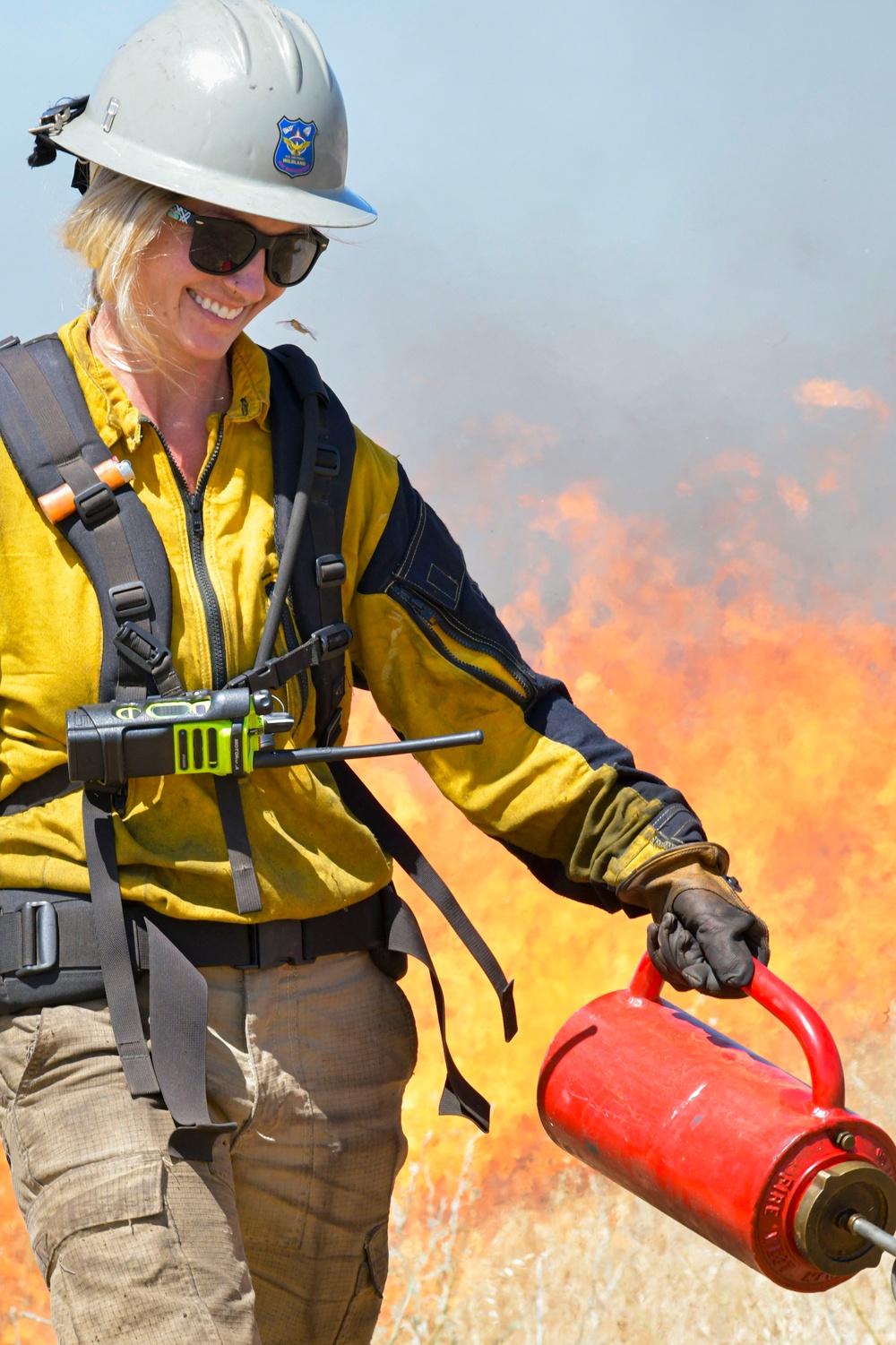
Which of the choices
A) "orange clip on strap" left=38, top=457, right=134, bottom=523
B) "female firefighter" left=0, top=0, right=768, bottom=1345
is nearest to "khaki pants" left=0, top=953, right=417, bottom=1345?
"female firefighter" left=0, top=0, right=768, bottom=1345

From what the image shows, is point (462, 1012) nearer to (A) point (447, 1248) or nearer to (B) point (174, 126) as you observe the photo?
(A) point (447, 1248)

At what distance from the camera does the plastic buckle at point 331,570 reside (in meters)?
2.31

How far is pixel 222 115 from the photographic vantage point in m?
2.29

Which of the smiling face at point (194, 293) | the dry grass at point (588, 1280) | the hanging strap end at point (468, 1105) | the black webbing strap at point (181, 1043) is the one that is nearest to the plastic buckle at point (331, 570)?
the smiling face at point (194, 293)

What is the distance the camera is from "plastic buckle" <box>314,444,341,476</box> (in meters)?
2.36

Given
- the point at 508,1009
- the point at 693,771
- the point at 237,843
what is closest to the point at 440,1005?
the point at 508,1009

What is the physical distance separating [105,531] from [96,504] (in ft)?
0.13

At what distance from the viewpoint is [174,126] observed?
7.47ft

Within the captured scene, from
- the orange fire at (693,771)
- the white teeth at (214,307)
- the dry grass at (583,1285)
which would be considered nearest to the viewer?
the white teeth at (214,307)

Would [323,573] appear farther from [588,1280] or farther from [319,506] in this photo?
[588,1280]

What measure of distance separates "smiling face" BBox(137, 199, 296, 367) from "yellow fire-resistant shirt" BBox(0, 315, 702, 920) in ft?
0.37

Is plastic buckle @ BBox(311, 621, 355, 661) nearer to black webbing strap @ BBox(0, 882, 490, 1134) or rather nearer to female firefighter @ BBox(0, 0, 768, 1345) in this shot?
female firefighter @ BBox(0, 0, 768, 1345)

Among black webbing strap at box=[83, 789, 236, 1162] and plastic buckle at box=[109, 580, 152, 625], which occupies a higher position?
plastic buckle at box=[109, 580, 152, 625]

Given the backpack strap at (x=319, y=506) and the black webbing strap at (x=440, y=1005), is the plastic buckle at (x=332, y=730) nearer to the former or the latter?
the backpack strap at (x=319, y=506)
